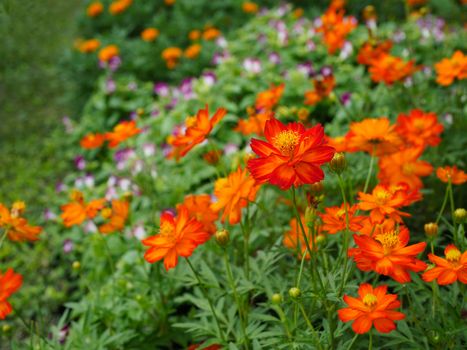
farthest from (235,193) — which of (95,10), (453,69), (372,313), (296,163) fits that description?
(95,10)

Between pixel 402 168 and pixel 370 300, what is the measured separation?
1.88 ft

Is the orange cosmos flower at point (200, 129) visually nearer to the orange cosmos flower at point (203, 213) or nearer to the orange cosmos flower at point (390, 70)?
the orange cosmos flower at point (203, 213)

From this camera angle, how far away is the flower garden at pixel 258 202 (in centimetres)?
106

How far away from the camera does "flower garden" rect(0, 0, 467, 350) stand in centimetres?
106

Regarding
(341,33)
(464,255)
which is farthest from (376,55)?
(464,255)

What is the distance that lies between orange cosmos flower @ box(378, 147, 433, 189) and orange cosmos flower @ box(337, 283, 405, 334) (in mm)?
510

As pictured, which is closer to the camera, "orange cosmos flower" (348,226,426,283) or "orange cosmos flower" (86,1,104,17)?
"orange cosmos flower" (348,226,426,283)

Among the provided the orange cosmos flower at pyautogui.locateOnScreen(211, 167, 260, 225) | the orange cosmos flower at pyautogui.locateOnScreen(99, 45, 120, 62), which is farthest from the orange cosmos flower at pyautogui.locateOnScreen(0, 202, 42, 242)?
the orange cosmos flower at pyautogui.locateOnScreen(99, 45, 120, 62)

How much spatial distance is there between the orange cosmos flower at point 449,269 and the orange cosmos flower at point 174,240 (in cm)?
46

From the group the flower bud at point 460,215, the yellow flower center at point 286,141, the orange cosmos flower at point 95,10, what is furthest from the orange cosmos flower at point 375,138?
the orange cosmos flower at point 95,10

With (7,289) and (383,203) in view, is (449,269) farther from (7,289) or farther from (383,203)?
(7,289)

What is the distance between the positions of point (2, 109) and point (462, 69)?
12.8 ft

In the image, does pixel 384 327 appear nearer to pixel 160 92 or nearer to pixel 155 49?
pixel 160 92

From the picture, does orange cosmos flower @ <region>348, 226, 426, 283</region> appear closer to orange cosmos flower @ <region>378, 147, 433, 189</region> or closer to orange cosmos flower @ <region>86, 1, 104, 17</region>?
orange cosmos flower @ <region>378, 147, 433, 189</region>
